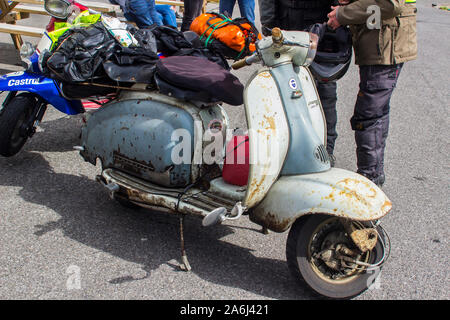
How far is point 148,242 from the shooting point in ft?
9.84

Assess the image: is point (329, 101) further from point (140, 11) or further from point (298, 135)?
point (140, 11)

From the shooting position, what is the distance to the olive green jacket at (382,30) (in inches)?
124

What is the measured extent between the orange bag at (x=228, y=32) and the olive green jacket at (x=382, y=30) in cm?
62

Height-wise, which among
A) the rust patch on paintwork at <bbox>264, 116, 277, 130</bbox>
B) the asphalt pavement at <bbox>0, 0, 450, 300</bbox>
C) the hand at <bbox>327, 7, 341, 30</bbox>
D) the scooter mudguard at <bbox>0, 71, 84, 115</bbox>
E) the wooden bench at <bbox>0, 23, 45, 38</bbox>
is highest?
the hand at <bbox>327, 7, 341, 30</bbox>

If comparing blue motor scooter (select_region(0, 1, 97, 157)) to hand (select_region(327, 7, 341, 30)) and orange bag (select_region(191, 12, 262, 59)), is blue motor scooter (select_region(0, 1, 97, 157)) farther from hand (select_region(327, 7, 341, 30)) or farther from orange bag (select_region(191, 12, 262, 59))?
hand (select_region(327, 7, 341, 30))

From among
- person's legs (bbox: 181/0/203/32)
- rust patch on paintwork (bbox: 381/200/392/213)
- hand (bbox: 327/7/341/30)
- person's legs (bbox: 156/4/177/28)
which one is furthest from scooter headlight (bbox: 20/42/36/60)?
person's legs (bbox: 156/4/177/28)

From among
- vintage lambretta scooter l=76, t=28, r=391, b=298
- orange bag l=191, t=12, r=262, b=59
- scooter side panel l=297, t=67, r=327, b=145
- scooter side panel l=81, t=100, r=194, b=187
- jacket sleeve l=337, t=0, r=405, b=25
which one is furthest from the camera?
orange bag l=191, t=12, r=262, b=59

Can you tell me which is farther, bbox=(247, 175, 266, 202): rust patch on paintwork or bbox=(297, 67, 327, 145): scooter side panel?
bbox=(297, 67, 327, 145): scooter side panel

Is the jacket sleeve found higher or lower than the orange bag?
higher

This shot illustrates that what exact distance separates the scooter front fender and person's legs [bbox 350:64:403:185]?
970 millimetres

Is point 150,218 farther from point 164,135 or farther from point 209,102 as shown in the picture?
point 209,102

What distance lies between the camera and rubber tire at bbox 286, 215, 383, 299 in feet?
8.02

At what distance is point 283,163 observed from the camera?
259 cm

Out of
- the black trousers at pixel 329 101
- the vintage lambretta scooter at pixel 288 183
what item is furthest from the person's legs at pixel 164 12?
the vintage lambretta scooter at pixel 288 183
